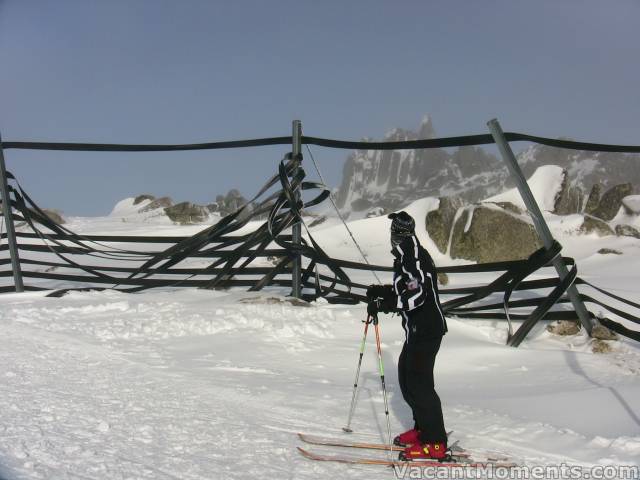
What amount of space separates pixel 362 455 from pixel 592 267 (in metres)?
11.6

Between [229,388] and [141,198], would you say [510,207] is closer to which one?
[229,388]

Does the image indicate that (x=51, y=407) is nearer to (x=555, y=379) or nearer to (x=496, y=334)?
(x=555, y=379)

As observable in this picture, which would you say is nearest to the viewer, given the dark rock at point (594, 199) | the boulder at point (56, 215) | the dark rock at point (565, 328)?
the dark rock at point (565, 328)

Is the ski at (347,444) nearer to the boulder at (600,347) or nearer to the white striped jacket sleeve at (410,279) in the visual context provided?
the white striped jacket sleeve at (410,279)

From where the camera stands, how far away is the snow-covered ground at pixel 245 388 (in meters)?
2.84

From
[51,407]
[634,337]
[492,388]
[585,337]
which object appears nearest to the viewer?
[51,407]

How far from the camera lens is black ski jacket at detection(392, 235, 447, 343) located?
3619mm

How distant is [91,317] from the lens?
602cm

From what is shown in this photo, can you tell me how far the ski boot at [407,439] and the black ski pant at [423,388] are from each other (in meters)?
0.05

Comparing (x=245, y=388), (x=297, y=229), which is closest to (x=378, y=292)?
(x=245, y=388)

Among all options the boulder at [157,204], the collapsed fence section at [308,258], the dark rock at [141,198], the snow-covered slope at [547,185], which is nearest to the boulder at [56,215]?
the boulder at [157,204]

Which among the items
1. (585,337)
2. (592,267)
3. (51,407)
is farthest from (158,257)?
(592,267)

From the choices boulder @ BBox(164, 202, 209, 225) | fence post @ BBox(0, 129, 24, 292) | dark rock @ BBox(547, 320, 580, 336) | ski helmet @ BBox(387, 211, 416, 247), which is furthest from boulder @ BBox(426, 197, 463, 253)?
boulder @ BBox(164, 202, 209, 225)

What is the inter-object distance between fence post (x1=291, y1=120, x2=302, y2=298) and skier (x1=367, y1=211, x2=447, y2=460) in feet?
9.23
